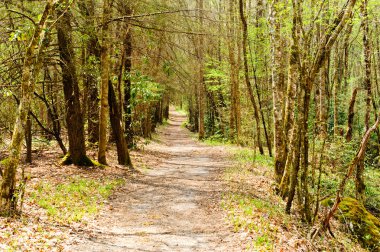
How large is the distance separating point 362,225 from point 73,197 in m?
8.05

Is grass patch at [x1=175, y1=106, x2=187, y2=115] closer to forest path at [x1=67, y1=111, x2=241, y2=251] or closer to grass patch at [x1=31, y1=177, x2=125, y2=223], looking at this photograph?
forest path at [x1=67, y1=111, x2=241, y2=251]

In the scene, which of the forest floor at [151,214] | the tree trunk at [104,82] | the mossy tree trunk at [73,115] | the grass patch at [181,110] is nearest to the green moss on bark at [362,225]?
the forest floor at [151,214]

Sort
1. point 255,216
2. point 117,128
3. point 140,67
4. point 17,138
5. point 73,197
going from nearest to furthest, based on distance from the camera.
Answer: point 17,138, point 255,216, point 73,197, point 117,128, point 140,67

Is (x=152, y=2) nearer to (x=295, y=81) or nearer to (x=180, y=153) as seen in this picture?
(x=295, y=81)

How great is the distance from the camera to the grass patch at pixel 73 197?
7943 mm

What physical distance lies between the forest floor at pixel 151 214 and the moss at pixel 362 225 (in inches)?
15.0

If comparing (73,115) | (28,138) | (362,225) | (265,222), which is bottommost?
(362,225)

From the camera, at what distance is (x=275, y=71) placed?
11.6 meters

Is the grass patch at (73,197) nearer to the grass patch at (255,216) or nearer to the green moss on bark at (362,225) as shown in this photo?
the grass patch at (255,216)

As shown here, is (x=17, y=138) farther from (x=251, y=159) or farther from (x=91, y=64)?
(x=251, y=159)

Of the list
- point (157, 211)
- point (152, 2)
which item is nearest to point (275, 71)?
point (152, 2)

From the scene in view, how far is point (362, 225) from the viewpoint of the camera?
9.84 meters

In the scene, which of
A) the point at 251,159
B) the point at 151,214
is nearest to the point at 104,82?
the point at 151,214

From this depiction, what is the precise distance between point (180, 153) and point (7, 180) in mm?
14425
